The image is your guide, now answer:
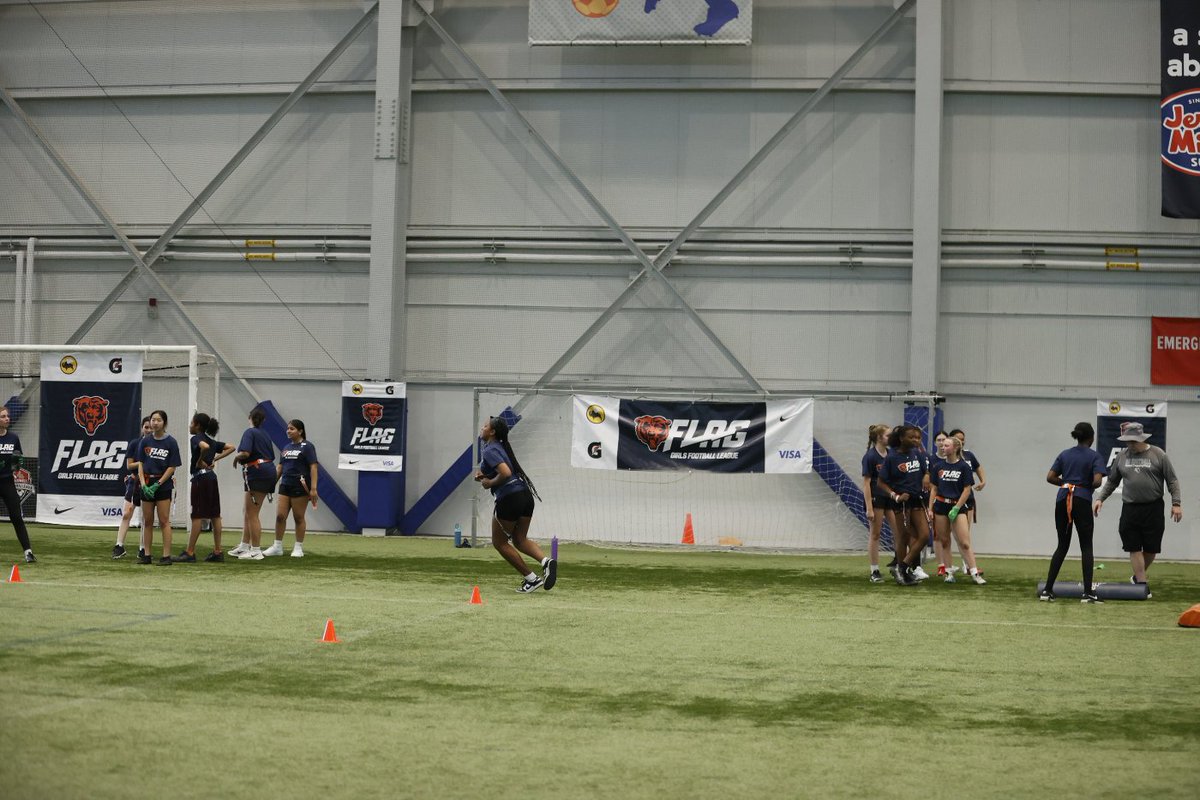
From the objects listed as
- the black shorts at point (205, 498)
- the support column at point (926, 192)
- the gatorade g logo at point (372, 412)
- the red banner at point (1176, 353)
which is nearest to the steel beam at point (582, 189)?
the support column at point (926, 192)

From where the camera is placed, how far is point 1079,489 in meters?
13.7

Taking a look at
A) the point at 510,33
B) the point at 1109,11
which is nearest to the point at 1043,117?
the point at 1109,11

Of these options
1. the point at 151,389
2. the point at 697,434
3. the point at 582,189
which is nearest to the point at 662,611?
the point at 697,434

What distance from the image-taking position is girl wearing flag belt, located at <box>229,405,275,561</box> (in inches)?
655

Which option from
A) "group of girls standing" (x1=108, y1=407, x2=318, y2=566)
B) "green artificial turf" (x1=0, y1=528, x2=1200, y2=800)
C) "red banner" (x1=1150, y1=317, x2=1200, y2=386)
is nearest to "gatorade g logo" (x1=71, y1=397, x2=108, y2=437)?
"group of girls standing" (x1=108, y1=407, x2=318, y2=566)

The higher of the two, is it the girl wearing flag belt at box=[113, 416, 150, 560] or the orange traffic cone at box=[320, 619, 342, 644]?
the girl wearing flag belt at box=[113, 416, 150, 560]

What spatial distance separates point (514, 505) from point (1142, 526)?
22.0ft

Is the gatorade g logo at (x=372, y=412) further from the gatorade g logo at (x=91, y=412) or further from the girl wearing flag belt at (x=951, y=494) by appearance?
the girl wearing flag belt at (x=951, y=494)

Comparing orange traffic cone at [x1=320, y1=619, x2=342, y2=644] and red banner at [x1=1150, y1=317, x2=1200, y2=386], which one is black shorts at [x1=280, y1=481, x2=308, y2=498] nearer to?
orange traffic cone at [x1=320, y1=619, x2=342, y2=644]

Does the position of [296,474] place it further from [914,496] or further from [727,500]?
[727,500]

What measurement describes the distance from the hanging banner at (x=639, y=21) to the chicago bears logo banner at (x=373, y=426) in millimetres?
6777

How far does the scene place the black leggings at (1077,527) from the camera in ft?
44.6

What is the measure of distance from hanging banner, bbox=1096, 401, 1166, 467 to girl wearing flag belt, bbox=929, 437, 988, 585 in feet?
18.2

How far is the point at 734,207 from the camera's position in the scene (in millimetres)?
22891
